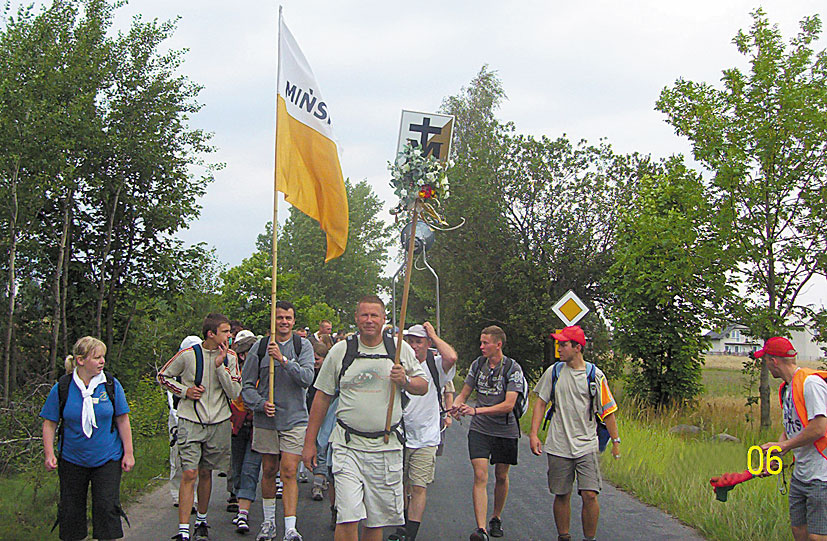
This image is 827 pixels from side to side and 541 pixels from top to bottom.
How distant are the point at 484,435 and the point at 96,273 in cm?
1002

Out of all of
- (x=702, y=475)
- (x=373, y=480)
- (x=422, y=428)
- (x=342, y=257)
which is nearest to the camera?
(x=373, y=480)

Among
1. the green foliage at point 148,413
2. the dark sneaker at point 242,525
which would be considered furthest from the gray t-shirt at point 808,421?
the green foliage at point 148,413

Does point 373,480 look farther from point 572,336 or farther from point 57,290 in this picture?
point 57,290

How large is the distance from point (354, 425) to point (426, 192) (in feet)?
6.15

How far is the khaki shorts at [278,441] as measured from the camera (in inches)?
285

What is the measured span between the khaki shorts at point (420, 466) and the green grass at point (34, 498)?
306cm

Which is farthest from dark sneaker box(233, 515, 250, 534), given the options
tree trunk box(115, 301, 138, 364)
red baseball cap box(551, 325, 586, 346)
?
tree trunk box(115, 301, 138, 364)

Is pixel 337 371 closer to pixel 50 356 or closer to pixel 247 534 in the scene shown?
pixel 247 534

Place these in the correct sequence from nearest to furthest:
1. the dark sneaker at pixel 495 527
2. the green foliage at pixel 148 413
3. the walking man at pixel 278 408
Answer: the walking man at pixel 278 408 → the dark sneaker at pixel 495 527 → the green foliage at pixel 148 413

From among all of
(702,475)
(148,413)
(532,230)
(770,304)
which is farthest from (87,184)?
(532,230)

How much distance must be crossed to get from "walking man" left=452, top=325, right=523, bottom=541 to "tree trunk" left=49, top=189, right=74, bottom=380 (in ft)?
24.7

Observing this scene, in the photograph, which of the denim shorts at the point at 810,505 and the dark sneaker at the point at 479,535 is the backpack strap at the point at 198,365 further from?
the denim shorts at the point at 810,505

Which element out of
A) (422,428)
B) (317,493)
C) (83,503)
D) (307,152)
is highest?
(307,152)

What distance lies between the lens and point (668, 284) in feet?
63.9
